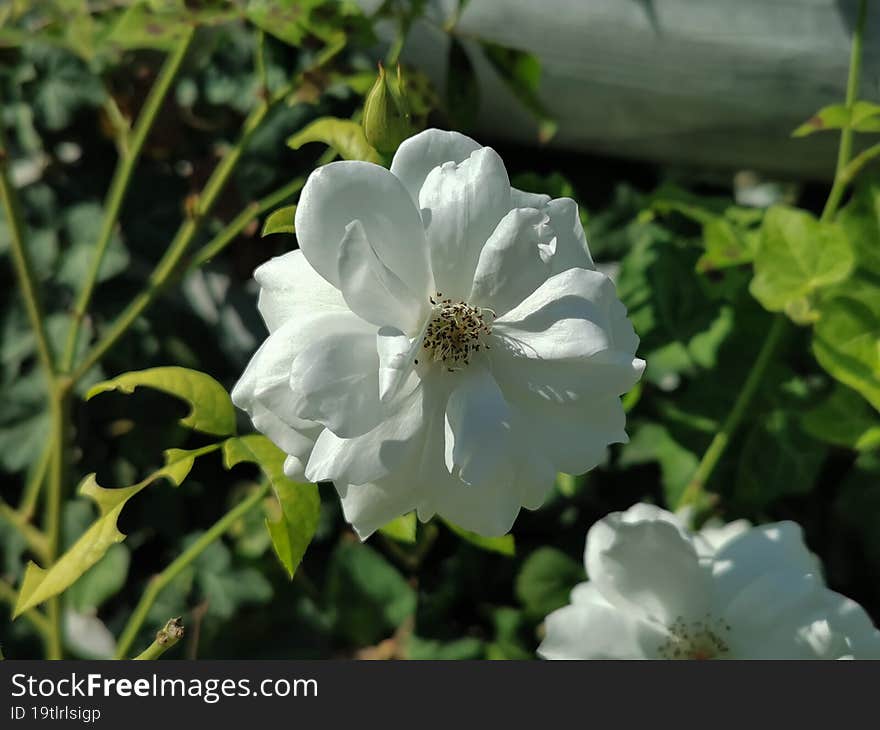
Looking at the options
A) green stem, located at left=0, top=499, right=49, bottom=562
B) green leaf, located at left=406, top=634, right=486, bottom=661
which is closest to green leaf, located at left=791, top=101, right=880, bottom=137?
green leaf, located at left=406, top=634, right=486, bottom=661

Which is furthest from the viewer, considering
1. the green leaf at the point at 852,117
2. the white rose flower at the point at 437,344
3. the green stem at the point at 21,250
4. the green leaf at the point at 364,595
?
the green leaf at the point at 364,595

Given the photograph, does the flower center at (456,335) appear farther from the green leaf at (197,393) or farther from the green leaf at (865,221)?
the green leaf at (865,221)

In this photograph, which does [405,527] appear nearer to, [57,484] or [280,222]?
[280,222]

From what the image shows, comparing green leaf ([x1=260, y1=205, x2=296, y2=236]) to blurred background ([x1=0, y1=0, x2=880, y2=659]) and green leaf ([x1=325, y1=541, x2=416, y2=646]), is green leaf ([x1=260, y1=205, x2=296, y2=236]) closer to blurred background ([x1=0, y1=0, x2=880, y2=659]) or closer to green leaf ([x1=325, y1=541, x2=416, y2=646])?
blurred background ([x1=0, y1=0, x2=880, y2=659])

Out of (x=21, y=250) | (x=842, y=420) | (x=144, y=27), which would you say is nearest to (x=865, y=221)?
(x=842, y=420)

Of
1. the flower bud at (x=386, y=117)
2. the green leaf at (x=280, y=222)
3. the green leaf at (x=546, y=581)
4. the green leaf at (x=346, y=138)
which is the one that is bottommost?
the green leaf at (x=546, y=581)

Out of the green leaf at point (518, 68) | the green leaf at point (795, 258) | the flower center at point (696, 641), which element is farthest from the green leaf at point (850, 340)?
the green leaf at point (518, 68)
